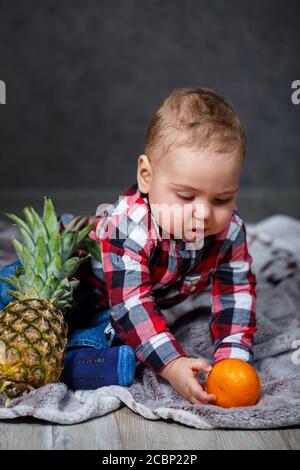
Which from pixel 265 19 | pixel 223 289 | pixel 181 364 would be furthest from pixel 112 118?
pixel 181 364

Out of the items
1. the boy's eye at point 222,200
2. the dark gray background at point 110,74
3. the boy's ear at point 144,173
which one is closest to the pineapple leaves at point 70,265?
the boy's ear at point 144,173

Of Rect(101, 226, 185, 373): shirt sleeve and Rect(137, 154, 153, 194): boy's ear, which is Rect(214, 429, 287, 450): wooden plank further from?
Rect(137, 154, 153, 194): boy's ear

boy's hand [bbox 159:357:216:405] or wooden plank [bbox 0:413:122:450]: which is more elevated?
boy's hand [bbox 159:357:216:405]

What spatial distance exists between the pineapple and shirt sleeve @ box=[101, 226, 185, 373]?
0.09m

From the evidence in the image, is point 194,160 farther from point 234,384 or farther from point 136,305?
point 234,384

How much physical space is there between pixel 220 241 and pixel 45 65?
7.68 feet

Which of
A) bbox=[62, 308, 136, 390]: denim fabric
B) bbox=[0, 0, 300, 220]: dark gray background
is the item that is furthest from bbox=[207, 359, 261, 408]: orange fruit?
bbox=[0, 0, 300, 220]: dark gray background

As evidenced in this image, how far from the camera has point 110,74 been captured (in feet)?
12.4

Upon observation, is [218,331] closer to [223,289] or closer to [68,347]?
[223,289]

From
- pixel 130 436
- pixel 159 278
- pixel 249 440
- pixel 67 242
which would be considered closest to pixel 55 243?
pixel 67 242

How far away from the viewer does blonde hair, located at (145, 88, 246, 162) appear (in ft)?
4.69

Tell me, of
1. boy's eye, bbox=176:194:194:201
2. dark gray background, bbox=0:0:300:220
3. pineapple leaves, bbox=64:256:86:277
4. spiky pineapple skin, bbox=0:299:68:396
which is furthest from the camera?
dark gray background, bbox=0:0:300:220

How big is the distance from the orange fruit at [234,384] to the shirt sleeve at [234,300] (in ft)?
0.68

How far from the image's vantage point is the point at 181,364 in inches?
57.1
